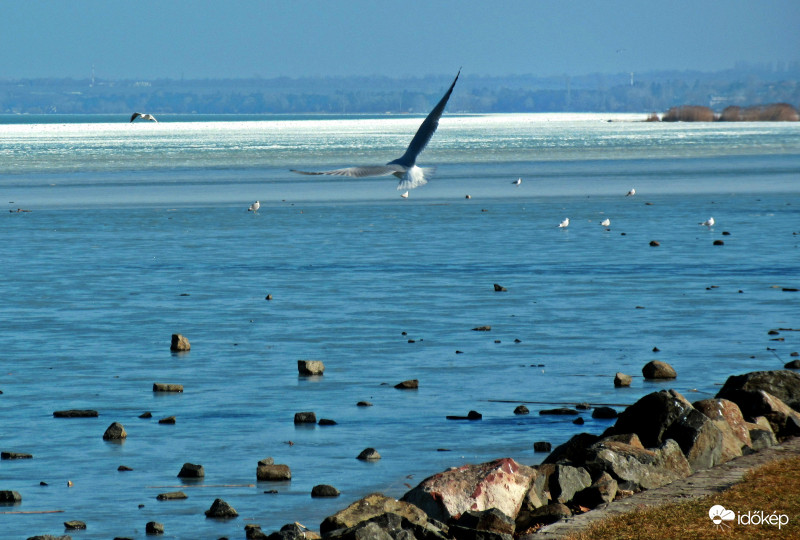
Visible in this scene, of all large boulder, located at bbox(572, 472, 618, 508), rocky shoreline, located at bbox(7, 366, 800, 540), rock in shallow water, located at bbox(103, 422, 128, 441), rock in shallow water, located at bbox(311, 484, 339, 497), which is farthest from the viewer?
rock in shallow water, located at bbox(103, 422, 128, 441)

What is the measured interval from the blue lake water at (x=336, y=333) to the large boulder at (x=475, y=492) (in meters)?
0.77

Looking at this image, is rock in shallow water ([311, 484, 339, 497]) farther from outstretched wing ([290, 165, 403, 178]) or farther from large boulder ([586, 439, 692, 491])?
outstretched wing ([290, 165, 403, 178])

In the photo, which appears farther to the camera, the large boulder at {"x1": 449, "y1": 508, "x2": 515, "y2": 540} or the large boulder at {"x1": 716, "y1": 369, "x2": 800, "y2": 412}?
the large boulder at {"x1": 716, "y1": 369, "x2": 800, "y2": 412}

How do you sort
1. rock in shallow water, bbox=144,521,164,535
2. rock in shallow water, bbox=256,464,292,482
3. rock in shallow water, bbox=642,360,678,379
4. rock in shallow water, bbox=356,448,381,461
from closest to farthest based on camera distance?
rock in shallow water, bbox=144,521,164,535 < rock in shallow water, bbox=256,464,292,482 < rock in shallow water, bbox=356,448,381,461 < rock in shallow water, bbox=642,360,678,379

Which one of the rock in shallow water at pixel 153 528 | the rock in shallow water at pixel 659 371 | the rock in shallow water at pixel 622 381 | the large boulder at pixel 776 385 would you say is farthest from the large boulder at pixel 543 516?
the rock in shallow water at pixel 659 371

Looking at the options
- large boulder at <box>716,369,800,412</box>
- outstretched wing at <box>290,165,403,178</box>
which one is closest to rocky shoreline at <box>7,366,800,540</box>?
large boulder at <box>716,369,800,412</box>

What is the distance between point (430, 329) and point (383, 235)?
43.8 ft

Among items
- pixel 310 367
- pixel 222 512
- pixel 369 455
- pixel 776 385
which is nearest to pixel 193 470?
pixel 222 512

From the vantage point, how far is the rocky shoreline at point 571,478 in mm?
7785

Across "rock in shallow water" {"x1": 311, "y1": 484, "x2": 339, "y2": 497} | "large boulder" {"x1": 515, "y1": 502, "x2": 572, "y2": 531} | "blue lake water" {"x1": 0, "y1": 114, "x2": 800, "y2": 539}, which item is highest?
"large boulder" {"x1": 515, "y1": 502, "x2": 572, "y2": 531}

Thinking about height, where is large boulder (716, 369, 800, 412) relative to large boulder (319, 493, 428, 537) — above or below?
above

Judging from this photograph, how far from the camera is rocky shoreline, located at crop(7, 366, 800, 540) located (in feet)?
25.5

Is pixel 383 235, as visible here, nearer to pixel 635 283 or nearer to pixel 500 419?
pixel 635 283

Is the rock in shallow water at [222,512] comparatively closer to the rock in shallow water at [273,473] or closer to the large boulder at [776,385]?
the rock in shallow water at [273,473]
